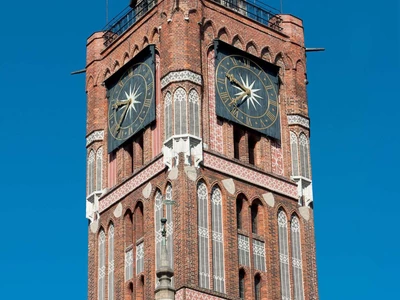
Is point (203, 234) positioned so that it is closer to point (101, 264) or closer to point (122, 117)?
point (101, 264)

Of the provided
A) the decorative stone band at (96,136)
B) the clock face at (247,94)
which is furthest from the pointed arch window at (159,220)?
the decorative stone band at (96,136)

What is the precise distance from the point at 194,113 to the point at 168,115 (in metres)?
0.95

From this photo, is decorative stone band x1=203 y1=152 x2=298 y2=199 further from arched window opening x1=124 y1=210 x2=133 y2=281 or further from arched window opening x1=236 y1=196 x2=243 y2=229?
arched window opening x1=124 y1=210 x2=133 y2=281

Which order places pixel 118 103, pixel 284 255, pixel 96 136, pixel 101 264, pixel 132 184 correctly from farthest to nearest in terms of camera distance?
pixel 96 136
pixel 118 103
pixel 101 264
pixel 132 184
pixel 284 255

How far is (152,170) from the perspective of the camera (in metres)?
52.6

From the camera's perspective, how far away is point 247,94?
54500 mm

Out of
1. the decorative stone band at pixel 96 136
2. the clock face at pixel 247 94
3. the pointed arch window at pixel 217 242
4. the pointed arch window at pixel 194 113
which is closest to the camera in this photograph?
the pointed arch window at pixel 217 242

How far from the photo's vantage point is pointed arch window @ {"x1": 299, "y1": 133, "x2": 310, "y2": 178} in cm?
5475

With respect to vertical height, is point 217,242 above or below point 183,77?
below

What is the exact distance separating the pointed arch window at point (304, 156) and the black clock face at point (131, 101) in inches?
234

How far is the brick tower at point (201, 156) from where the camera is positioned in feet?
167

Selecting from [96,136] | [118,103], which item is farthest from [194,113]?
[96,136]

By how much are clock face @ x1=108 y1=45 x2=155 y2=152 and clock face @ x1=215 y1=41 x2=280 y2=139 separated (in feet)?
8.54

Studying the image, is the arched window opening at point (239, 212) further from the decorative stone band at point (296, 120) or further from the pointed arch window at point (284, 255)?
the decorative stone band at point (296, 120)
